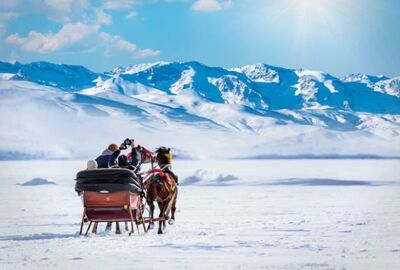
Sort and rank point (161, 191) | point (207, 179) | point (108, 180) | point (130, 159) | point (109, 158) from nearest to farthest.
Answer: point (108, 180) < point (161, 191) < point (109, 158) < point (130, 159) < point (207, 179)

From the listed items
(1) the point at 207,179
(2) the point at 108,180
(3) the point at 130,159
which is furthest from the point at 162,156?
(1) the point at 207,179

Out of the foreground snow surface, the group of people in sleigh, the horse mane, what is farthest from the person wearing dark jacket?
the foreground snow surface

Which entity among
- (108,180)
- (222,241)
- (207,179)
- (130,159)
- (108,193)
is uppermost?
(207,179)

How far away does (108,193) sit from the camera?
969 cm

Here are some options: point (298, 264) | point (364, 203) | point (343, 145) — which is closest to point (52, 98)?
point (343, 145)

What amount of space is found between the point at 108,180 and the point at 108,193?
17 centimetres

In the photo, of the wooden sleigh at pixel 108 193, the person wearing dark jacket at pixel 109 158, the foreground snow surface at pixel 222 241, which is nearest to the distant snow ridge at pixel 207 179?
the foreground snow surface at pixel 222 241

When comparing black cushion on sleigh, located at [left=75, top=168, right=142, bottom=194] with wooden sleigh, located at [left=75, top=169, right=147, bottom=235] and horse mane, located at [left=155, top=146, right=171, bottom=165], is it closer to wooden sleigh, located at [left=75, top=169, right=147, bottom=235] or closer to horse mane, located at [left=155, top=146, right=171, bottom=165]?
wooden sleigh, located at [left=75, top=169, right=147, bottom=235]

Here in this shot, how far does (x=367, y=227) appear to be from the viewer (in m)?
11.1

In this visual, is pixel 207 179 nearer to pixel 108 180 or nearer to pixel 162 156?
pixel 162 156

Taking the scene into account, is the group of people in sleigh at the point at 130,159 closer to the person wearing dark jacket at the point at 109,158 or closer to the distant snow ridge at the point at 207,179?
the person wearing dark jacket at the point at 109,158

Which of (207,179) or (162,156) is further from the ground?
(207,179)

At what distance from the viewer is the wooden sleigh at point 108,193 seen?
966cm

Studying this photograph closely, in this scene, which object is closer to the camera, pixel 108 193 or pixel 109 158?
pixel 108 193
